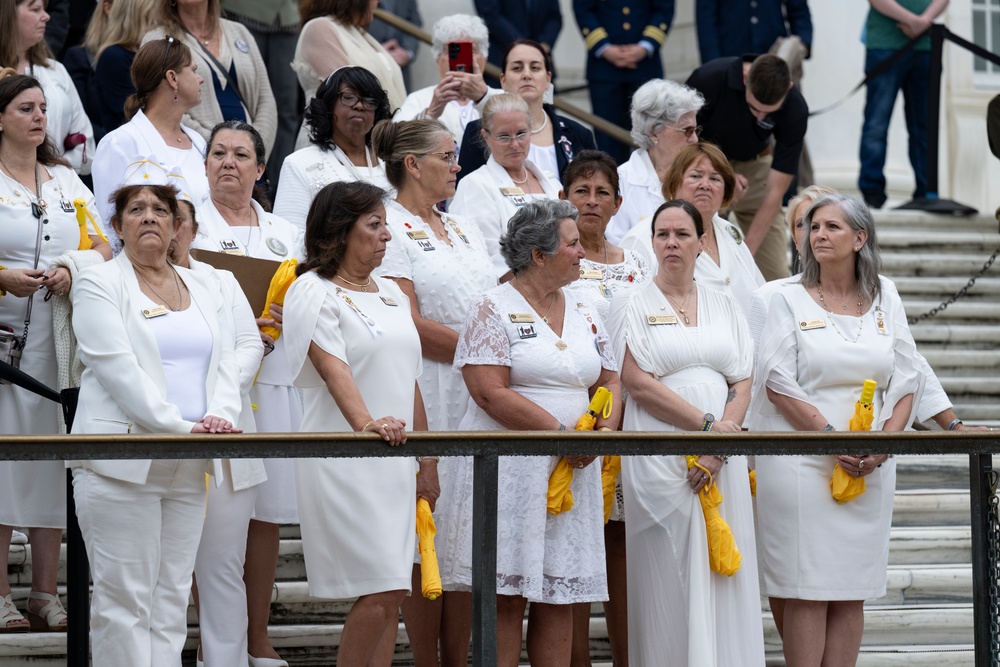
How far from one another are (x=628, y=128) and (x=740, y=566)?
19.3 ft

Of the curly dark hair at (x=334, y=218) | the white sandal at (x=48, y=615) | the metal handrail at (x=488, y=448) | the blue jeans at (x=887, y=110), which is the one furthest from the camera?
the blue jeans at (x=887, y=110)

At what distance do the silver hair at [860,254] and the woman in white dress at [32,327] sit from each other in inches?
103

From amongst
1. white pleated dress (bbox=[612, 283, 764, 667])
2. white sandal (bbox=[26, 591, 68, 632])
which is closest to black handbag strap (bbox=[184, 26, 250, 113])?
white pleated dress (bbox=[612, 283, 764, 667])

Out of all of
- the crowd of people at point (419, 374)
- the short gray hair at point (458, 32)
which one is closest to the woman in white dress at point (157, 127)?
the crowd of people at point (419, 374)

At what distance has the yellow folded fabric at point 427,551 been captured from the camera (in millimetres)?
4859

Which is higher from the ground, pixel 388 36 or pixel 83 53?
pixel 388 36

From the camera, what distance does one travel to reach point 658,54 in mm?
10258

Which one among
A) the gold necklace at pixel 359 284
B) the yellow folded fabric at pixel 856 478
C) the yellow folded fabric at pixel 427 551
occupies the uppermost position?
the gold necklace at pixel 359 284

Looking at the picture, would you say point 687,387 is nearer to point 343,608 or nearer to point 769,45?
point 343,608

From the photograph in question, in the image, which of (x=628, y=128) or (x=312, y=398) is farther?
(x=628, y=128)

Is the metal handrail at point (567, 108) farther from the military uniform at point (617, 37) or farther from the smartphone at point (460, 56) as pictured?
the smartphone at point (460, 56)

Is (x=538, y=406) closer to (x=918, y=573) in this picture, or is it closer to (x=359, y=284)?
(x=359, y=284)

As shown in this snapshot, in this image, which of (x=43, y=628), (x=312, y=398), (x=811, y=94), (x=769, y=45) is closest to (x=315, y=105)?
(x=312, y=398)

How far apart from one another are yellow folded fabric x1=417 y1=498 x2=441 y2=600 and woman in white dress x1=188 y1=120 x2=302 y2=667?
0.64 m
